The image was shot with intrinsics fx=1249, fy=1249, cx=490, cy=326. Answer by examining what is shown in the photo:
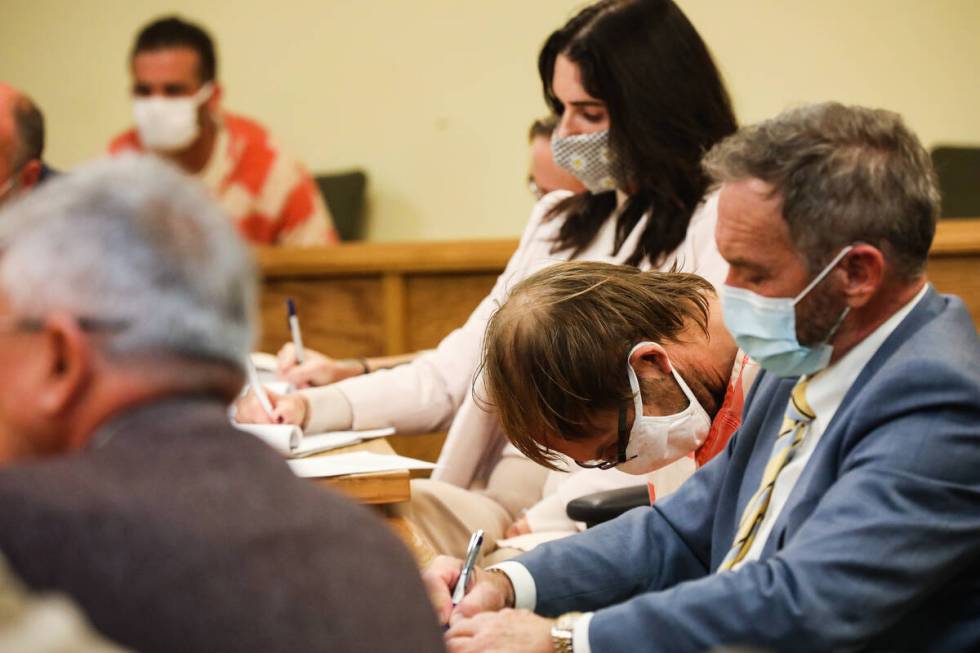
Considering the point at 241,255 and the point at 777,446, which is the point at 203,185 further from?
the point at 777,446

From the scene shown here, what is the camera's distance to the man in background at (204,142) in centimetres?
474

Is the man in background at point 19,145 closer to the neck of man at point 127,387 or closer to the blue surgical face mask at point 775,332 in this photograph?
the blue surgical face mask at point 775,332

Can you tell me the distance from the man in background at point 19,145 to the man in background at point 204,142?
62.1 inches

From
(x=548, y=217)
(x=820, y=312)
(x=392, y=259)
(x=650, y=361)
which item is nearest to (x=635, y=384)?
(x=650, y=361)

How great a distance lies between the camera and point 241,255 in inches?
37.3

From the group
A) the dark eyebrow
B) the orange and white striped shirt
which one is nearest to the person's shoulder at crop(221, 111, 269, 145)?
the orange and white striped shirt

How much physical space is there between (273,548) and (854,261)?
2.81 feet

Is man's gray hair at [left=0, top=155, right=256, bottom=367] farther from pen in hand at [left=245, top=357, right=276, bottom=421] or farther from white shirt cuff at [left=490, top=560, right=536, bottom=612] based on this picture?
pen in hand at [left=245, top=357, right=276, bottom=421]

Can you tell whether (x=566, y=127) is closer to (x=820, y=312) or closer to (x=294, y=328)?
(x=294, y=328)

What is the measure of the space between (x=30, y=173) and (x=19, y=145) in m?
0.08

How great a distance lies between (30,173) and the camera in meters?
3.06

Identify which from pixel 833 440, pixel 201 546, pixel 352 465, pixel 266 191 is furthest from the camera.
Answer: pixel 266 191

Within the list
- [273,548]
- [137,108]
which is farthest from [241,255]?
[137,108]

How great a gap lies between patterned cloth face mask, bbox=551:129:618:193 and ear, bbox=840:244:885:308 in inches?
43.8
